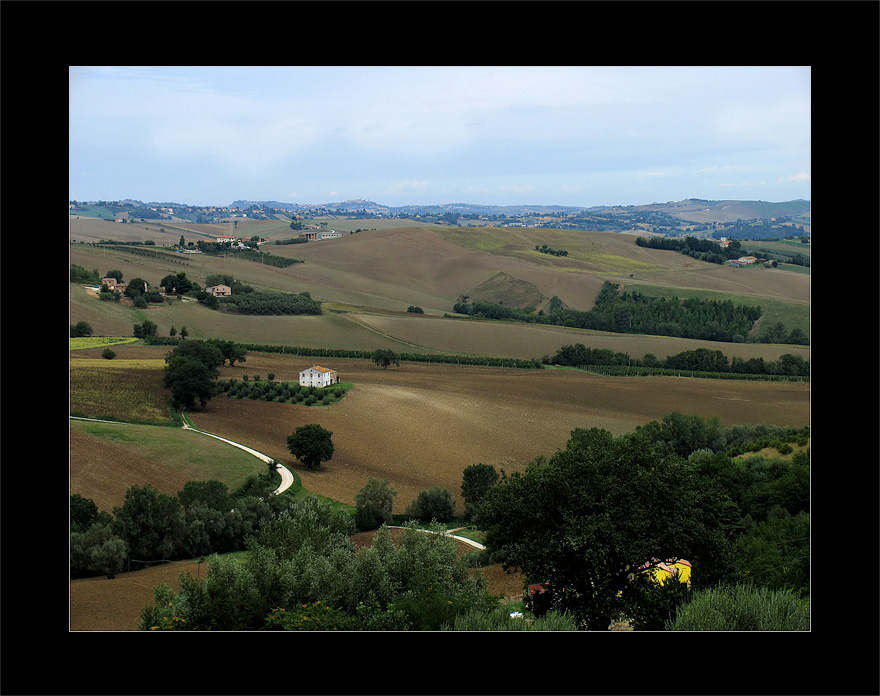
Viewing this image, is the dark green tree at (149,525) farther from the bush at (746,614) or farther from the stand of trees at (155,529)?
the bush at (746,614)

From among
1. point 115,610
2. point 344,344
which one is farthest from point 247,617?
point 344,344

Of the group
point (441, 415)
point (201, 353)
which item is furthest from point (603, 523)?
point (201, 353)

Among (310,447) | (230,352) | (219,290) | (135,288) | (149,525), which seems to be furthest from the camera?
(219,290)

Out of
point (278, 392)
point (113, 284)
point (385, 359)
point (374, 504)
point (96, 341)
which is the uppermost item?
point (113, 284)

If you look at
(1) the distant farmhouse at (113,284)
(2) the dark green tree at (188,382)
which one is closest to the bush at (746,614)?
(2) the dark green tree at (188,382)

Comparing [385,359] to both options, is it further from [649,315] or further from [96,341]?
[649,315]
